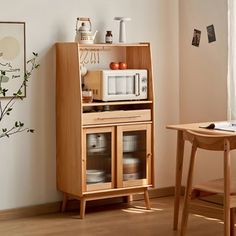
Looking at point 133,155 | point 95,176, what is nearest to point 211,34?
point 133,155

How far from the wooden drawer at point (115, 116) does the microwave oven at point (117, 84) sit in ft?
0.39

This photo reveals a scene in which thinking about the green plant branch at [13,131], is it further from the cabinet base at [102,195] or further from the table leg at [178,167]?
the table leg at [178,167]

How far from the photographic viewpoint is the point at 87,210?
5.56 meters

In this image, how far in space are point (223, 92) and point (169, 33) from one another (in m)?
0.83

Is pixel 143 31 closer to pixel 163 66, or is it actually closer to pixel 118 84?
pixel 163 66

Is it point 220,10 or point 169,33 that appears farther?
point 169,33

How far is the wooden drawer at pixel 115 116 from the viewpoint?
17.2ft

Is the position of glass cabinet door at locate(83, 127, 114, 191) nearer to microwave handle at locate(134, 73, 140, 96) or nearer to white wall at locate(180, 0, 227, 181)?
microwave handle at locate(134, 73, 140, 96)

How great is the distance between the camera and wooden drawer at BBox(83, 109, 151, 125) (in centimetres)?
523

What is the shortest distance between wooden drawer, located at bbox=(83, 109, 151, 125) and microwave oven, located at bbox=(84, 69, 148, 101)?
0.12 meters

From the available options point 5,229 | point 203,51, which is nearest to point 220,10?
point 203,51

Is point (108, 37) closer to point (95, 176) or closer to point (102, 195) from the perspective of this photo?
point (95, 176)

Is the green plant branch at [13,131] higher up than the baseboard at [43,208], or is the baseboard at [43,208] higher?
the green plant branch at [13,131]

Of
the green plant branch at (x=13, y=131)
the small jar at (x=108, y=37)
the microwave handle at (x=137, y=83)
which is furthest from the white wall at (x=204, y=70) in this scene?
the green plant branch at (x=13, y=131)
